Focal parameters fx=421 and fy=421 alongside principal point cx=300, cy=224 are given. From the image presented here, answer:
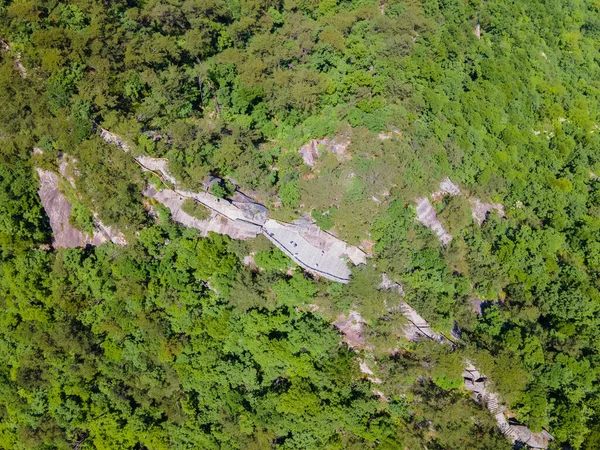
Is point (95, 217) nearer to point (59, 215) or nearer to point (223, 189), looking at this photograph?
point (59, 215)

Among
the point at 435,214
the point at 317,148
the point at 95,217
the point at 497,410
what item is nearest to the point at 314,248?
the point at 317,148

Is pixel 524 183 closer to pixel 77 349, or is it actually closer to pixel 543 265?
pixel 543 265

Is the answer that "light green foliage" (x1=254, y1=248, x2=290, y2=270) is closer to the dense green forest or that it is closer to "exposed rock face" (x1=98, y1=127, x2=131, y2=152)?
the dense green forest

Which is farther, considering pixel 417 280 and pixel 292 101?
pixel 292 101

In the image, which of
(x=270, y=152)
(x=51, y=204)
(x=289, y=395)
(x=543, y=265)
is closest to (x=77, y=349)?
(x=51, y=204)

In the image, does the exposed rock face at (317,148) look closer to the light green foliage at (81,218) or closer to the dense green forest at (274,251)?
the dense green forest at (274,251)

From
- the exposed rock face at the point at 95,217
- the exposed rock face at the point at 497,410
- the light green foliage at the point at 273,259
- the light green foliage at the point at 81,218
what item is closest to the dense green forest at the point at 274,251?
the light green foliage at the point at 273,259

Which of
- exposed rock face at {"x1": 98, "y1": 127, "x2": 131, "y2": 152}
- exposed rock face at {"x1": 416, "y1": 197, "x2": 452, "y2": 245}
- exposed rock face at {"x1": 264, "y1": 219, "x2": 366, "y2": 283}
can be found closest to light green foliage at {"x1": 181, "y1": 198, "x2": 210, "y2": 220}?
exposed rock face at {"x1": 264, "y1": 219, "x2": 366, "y2": 283}
